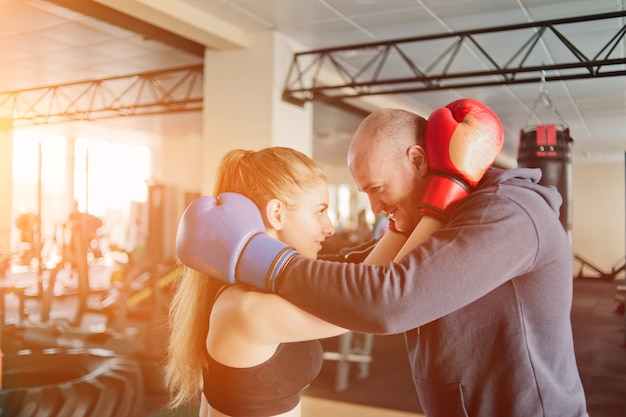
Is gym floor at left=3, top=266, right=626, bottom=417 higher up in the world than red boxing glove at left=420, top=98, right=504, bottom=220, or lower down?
lower down

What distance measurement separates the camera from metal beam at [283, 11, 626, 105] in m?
5.05

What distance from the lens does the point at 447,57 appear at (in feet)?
21.2

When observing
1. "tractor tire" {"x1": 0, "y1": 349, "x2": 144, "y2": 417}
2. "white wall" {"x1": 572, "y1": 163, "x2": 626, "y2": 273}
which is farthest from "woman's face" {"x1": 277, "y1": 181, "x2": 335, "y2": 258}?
"white wall" {"x1": 572, "y1": 163, "x2": 626, "y2": 273}

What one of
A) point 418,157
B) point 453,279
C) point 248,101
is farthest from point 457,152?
point 248,101

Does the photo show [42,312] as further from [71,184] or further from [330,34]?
[330,34]

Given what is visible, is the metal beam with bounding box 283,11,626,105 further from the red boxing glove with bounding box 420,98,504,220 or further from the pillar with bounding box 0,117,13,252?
the red boxing glove with bounding box 420,98,504,220

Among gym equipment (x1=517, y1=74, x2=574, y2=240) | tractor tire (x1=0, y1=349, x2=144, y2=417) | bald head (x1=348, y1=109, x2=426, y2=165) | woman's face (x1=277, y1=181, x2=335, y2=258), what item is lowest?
tractor tire (x1=0, y1=349, x2=144, y2=417)

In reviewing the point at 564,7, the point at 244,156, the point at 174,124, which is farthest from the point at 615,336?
the point at 244,156

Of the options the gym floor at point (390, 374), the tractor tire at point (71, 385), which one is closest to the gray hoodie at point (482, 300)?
the tractor tire at point (71, 385)

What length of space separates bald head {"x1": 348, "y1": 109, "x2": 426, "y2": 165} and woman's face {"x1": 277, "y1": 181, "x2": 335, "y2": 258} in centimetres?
13

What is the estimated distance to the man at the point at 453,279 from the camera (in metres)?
0.99

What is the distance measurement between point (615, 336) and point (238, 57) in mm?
5977

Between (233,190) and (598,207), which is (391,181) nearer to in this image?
(233,190)

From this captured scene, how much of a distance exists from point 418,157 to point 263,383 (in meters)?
0.59
